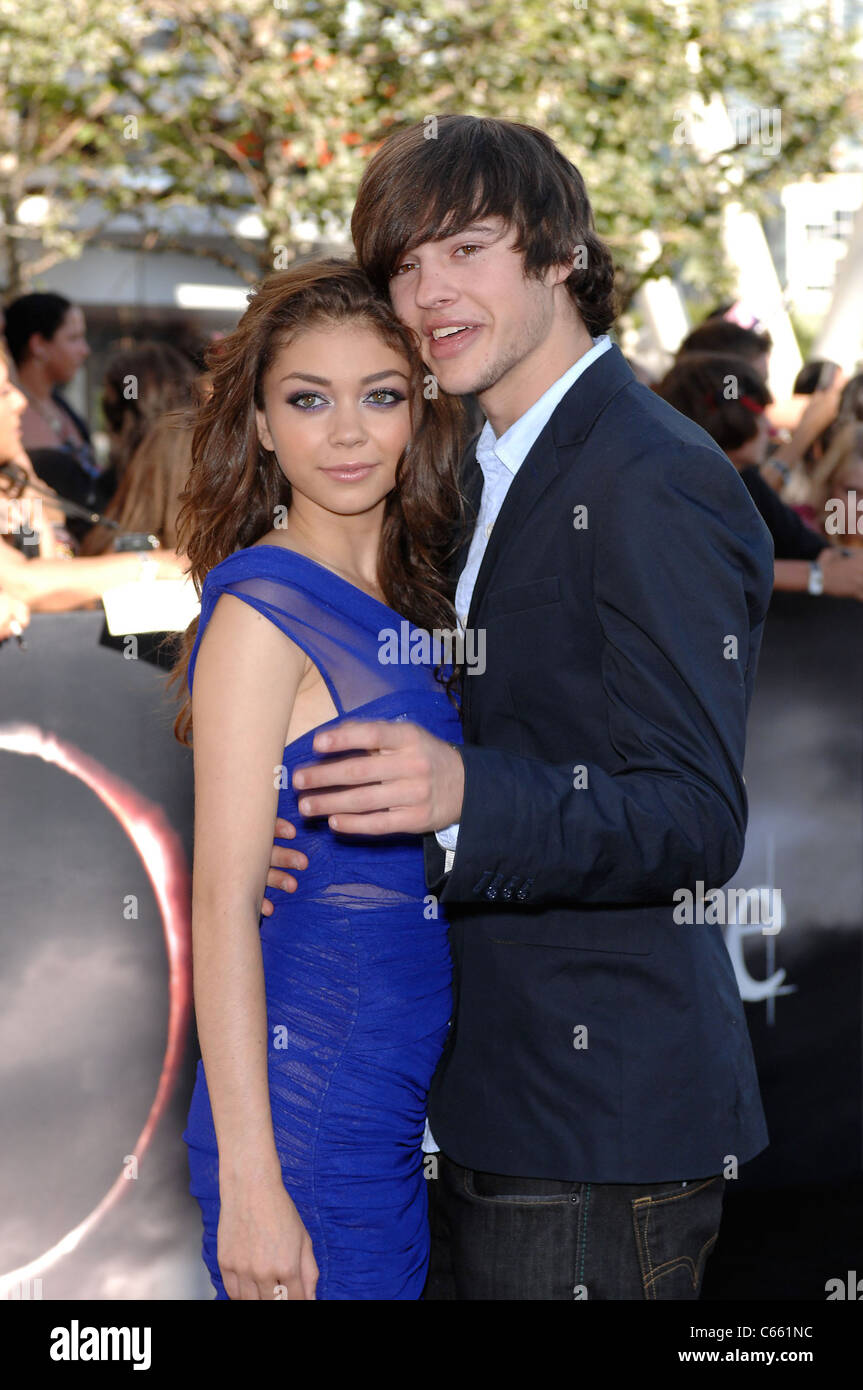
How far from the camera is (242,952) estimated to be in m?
1.92

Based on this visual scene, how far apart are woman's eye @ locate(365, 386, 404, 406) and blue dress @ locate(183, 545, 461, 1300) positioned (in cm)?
31

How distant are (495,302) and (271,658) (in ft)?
2.03

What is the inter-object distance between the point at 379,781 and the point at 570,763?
39 centimetres

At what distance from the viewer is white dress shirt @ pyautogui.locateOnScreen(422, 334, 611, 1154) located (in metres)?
2.08

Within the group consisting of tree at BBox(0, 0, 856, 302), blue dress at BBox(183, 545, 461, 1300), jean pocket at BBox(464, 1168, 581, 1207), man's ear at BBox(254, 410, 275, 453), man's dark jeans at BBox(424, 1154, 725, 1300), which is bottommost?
man's dark jeans at BBox(424, 1154, 725, 1300)

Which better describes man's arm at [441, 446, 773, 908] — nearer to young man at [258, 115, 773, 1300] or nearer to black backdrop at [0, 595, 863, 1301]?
young man at [258, 115, 773, 1300]

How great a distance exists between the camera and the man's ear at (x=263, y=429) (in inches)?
88.8

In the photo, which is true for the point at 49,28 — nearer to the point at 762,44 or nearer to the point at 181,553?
the point at 762,44

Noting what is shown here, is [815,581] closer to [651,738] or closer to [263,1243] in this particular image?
[651,738]

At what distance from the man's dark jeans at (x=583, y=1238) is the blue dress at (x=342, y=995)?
14 centimetres

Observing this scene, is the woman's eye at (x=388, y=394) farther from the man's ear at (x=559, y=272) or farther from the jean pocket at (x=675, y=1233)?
the jean pocket at (x=675, y=1233)

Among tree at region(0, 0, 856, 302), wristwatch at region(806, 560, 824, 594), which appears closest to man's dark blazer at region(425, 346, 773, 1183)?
wristwatch at region(806, 560, 824, 594)

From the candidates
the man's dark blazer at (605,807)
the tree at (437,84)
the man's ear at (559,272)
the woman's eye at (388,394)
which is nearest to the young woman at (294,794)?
the woman's eye at (388,394)

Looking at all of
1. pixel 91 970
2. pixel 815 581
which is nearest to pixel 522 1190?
pixel 91 970
